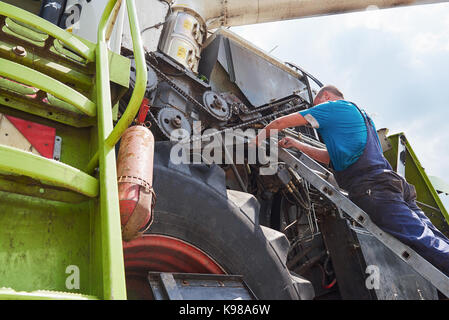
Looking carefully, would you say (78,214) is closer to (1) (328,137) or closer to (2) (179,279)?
(2) (179,279)

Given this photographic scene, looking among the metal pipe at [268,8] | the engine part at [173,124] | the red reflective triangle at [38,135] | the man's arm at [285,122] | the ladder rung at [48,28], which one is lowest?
the red reflective triangle at [38,135]

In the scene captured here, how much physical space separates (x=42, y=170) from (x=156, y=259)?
111 cm

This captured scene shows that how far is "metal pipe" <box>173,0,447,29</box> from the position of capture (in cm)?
538

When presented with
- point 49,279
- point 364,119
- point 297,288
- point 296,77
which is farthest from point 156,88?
point 296,77

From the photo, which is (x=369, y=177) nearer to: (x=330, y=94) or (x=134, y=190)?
(x=330, y=94)

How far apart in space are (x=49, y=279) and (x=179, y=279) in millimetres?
907

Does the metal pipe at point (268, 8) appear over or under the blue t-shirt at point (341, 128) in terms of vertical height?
over

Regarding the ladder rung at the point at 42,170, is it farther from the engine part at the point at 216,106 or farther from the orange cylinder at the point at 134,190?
the engine part at the point at 216,106

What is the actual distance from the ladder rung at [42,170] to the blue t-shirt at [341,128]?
2.08 m

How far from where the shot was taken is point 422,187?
466 cm

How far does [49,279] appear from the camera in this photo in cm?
122

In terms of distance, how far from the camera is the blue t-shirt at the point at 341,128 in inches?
112

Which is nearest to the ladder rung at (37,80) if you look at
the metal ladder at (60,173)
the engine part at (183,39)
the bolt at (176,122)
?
the metal ladder at (60,173)

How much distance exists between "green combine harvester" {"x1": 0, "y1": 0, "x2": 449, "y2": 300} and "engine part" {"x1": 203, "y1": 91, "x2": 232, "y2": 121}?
2 centimetres
